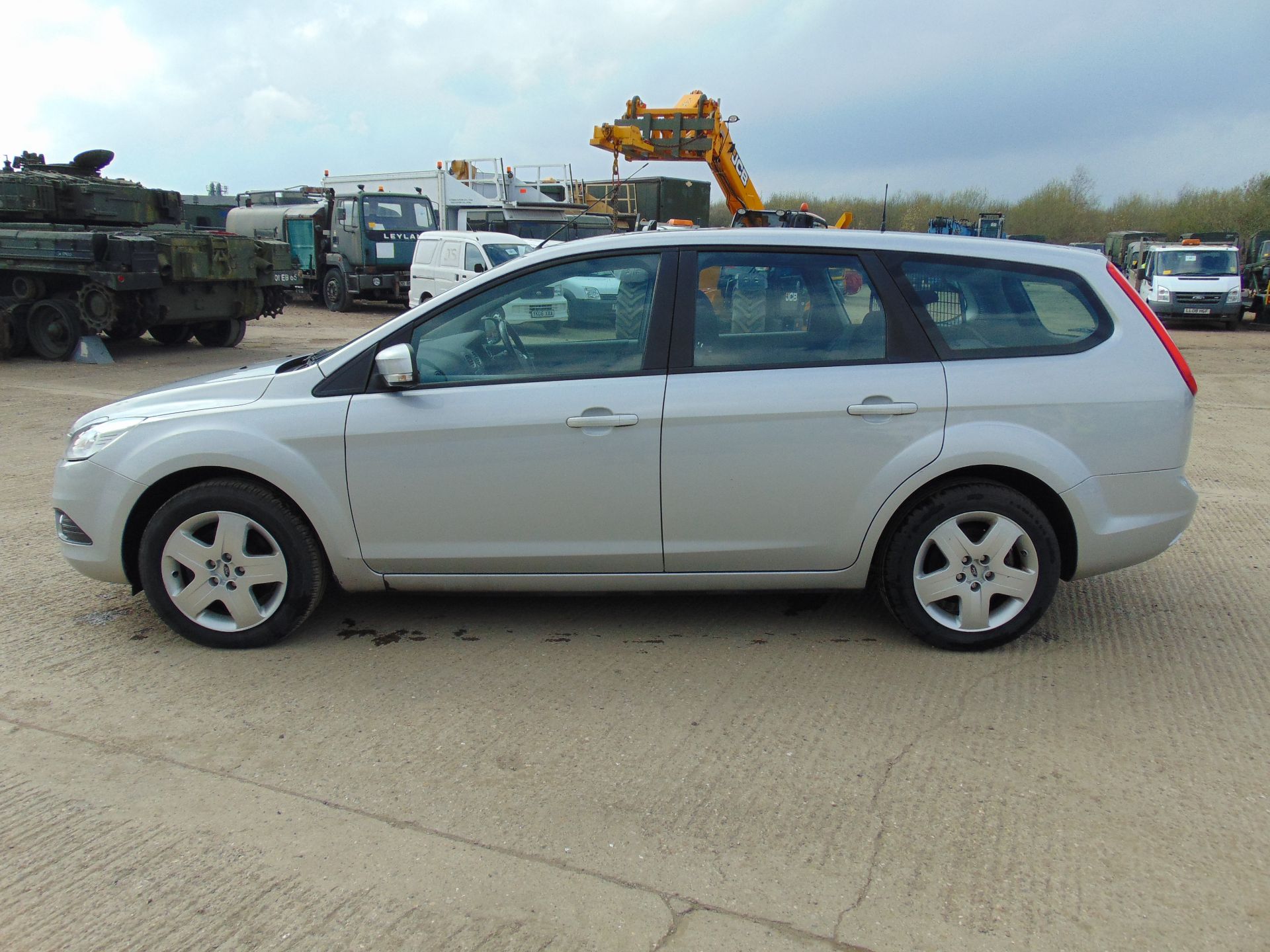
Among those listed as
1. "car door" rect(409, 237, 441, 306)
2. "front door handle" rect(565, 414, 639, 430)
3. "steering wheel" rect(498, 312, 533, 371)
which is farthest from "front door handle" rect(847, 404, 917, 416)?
"car door" rect(409, 237, 441, 306)

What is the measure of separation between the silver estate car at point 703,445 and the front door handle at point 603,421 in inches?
0.5

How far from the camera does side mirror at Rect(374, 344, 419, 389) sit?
3904 millimetres

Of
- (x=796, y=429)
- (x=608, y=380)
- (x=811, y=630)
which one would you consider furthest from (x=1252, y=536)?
(x=608, y=380)

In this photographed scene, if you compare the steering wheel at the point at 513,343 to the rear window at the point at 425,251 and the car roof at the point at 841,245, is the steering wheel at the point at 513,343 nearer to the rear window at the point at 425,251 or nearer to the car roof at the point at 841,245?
the car roof at the point at 841,245

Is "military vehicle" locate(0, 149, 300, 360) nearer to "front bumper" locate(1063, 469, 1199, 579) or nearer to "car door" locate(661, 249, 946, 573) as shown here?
"car door" locate(661, 249, 946, 573)

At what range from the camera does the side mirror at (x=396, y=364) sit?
3.90 metres

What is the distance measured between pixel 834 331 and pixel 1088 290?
3.38 feet

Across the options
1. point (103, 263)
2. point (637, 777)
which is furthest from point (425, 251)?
point (637, 777)

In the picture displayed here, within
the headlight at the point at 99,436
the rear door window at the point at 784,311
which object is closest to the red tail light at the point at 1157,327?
the rear door window at the point at 784,311

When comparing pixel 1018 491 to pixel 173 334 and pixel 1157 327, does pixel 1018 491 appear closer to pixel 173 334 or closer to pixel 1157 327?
pixel 1157 327

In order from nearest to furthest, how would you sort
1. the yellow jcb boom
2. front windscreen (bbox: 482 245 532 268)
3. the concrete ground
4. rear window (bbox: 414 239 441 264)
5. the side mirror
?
the concrete ground, the side mirror, front windscreen (bbox: 482 245 532 268), rear window (bbox: 414 239 441 264), the yellow jcb boom

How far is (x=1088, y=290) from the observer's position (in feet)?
13.4

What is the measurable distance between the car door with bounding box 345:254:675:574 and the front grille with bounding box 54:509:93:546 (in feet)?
3.81

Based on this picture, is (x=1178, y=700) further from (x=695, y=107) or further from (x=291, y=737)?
(x=695, y=107)
